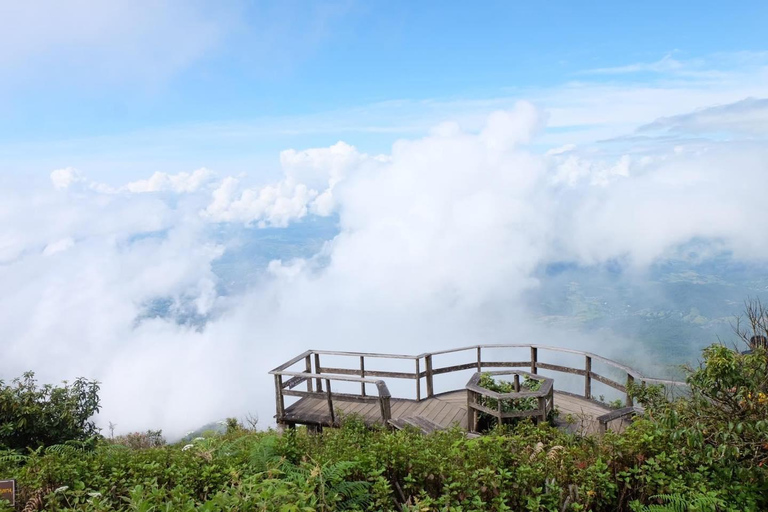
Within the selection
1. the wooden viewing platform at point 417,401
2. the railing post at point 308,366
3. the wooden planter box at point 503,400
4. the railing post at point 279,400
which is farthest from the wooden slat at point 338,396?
the wooden planter box at point 503,400

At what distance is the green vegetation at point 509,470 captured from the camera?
3715mm

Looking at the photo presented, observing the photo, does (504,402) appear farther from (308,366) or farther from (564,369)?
(308,366)

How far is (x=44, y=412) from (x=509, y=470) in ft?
26.2

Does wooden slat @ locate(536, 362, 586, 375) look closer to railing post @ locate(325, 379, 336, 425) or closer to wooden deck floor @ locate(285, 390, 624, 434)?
wooden deck floor @ locate(285, 390, 624, 434)

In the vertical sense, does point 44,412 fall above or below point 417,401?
above

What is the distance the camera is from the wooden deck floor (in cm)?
1003

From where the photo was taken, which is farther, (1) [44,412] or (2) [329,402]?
(2) [329,402]

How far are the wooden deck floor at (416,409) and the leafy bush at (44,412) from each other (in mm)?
3719

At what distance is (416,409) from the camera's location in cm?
1061

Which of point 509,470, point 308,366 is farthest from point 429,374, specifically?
point 509,470

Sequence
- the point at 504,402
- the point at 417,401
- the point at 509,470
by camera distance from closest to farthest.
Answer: the point at 509,470
the point at 504,402
the point at 417,401

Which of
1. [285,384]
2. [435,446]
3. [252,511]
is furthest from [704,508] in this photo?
[285,384]

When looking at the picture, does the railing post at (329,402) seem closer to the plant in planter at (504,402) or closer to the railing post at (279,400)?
the railing post at (279,400)

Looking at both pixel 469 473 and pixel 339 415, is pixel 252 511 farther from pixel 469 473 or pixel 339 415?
pixel 339 415
